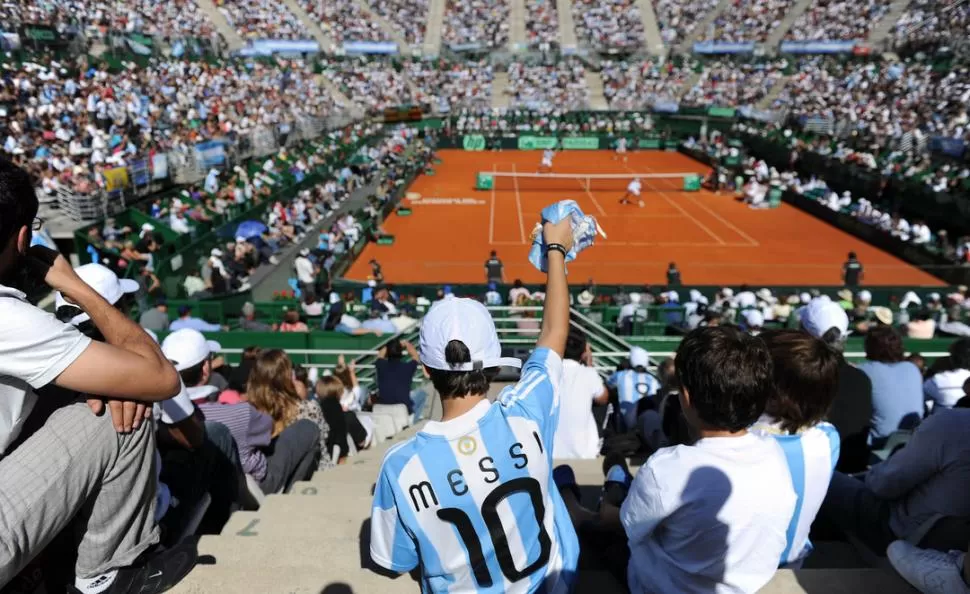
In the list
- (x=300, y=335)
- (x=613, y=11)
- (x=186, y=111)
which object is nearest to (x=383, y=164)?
(x=186, y=111)

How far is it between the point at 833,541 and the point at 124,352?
346cm

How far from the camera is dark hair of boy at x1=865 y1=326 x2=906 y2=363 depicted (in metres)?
4.97

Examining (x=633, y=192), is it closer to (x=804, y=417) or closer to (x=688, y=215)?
(x=688, y=215)

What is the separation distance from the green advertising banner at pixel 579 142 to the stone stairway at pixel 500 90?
8797mm

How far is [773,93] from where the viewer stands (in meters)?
48.5

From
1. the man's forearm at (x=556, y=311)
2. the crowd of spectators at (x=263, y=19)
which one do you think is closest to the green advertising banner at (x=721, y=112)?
the crowd of spectators at (x=263, y=19)

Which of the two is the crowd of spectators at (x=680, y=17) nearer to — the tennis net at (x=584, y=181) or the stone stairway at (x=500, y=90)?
the stone stairway at (x=500, y=90)

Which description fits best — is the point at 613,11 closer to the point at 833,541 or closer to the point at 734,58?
the point at 734,58

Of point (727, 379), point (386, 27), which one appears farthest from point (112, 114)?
point (386, 27)

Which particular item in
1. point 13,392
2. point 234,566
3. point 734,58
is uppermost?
→ point 734,58

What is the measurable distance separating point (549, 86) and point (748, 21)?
57.7 feet

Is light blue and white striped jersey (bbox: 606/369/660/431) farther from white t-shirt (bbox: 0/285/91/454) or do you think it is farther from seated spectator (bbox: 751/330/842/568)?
white t-shirt (bbox: 0/285/91/454)

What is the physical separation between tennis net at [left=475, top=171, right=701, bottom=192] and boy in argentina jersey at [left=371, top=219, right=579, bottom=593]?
30014mm

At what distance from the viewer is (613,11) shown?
59.8 m
